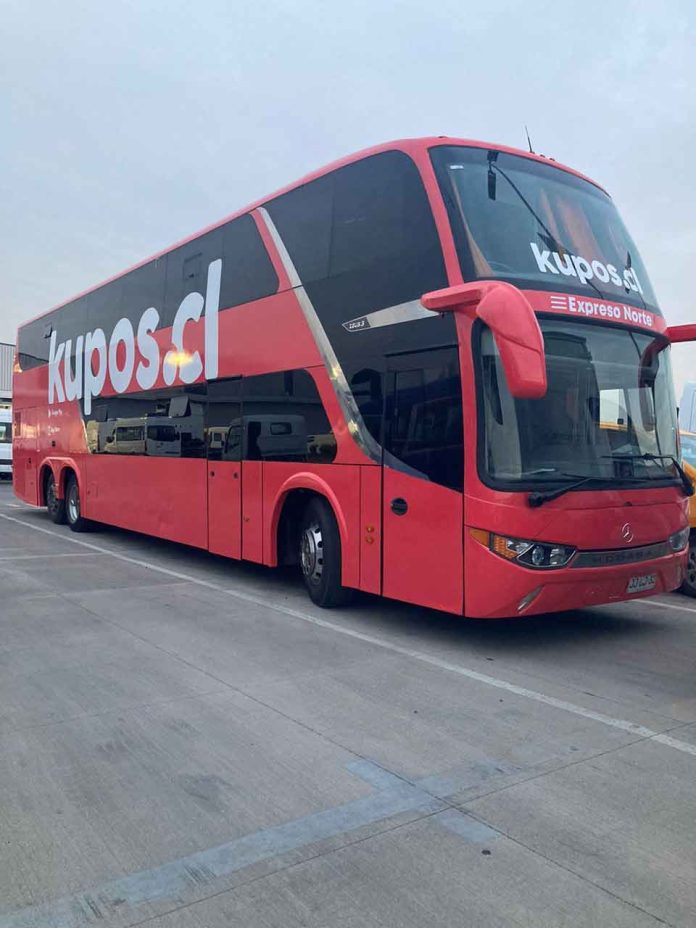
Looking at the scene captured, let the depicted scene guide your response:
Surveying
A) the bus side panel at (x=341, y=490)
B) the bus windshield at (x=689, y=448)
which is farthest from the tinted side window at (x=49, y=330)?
the bus windshield at (x=689, y=448)

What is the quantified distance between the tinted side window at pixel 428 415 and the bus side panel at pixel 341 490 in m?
0.51

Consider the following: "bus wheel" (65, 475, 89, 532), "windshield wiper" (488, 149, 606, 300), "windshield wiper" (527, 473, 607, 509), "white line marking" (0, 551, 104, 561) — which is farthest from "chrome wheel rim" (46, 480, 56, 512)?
"windshield wiper" (527, 473, 607, 509)

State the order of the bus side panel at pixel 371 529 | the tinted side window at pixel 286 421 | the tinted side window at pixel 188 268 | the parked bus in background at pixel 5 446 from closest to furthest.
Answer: the bus side panel at pixel 371 529
the tinted side window at pixel 286 421
the tinted side window at pixel 188 268
the parked bus in background at pixel 5 446

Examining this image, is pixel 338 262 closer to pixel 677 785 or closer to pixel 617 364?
pixel 617 364

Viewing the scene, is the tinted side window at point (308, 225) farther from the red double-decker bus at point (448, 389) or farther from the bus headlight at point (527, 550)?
the bus headlight at point (527, 550)

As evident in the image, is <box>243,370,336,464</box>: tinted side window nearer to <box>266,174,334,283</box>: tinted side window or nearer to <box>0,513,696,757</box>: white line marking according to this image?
<box>266,174,334,283</box>: tinted side window

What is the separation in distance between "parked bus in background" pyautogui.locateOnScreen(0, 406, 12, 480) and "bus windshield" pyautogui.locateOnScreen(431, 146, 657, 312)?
2799 cm

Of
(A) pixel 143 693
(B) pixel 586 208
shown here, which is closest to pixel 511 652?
(A) pixel 143 693

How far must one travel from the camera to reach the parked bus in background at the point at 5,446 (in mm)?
31016

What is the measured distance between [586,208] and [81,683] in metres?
5.87

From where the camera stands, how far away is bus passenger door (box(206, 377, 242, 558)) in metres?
9.45

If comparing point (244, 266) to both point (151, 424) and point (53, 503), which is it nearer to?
point (151, 424)

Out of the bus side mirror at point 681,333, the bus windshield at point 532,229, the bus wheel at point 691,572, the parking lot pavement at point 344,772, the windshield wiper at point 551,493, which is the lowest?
the parking lot pavement at point 344,772

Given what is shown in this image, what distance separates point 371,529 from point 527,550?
1.64 metres
